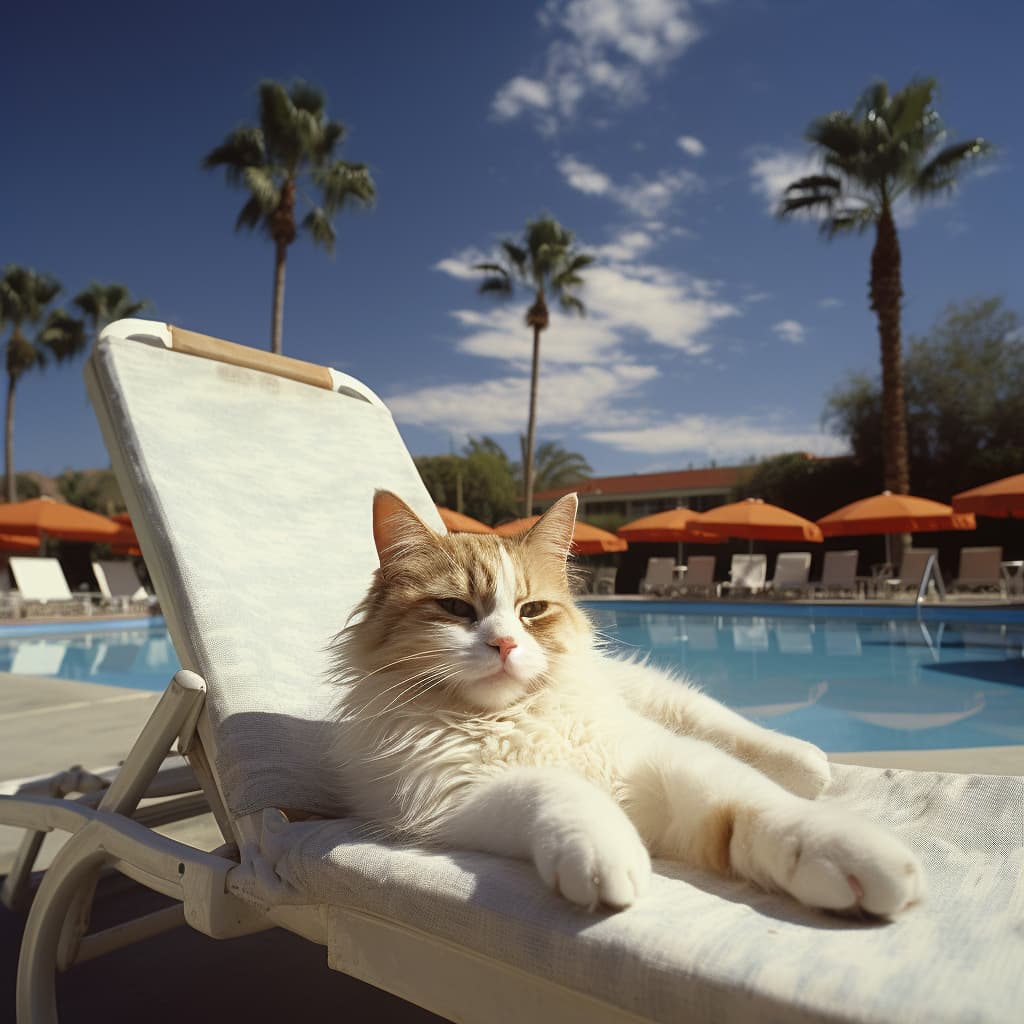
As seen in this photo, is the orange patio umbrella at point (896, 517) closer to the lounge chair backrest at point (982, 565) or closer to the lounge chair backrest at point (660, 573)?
the lounge chair backrest at point (982, 565)

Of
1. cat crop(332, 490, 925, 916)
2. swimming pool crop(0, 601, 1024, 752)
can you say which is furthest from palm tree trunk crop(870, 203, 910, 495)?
cat crop(332, 490, 925, 916)

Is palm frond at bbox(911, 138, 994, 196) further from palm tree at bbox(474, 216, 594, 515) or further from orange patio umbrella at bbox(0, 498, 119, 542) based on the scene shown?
orange patio umbrella at bbox(0, 498, 119, 542)

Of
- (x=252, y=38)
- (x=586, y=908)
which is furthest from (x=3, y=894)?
(x=252, y=38)

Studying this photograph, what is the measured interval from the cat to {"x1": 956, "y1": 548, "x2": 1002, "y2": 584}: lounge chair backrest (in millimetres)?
16829

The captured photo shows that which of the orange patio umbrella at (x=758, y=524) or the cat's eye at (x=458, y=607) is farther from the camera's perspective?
the orange patio umbrella at (x=758, y=524)

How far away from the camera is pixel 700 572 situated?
1941cm

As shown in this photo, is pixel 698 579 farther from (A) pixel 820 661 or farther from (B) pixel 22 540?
(B) pixel 22 540

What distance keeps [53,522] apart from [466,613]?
1769cm

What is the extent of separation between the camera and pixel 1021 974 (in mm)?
811

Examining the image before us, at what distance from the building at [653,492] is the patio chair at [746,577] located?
39.0 feet

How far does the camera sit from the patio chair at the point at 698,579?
19188mm

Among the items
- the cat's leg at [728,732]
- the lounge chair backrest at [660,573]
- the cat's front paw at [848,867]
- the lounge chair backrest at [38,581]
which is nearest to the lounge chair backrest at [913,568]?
the lounge chair backrest at [660,573]

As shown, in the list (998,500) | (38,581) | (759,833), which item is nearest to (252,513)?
(759,833)

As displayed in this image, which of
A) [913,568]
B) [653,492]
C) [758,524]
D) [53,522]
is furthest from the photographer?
[653,492]
